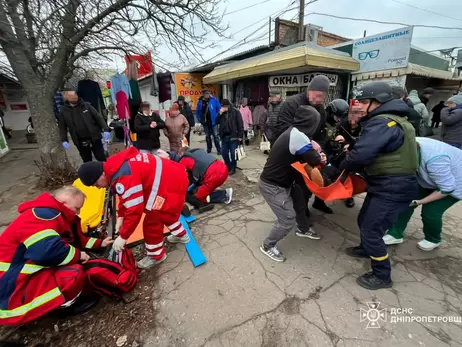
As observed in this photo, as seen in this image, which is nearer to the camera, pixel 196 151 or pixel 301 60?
pixel 196 151

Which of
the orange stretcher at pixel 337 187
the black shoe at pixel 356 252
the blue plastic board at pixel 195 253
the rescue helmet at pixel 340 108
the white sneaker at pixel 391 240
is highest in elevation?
the rescue helmet at pixel 340 108

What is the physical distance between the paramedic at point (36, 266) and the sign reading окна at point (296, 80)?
759cm

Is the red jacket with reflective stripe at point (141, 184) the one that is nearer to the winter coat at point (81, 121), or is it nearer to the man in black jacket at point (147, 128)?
the man in black jacket at point (147, 128)

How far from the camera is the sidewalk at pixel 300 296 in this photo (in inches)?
66.5

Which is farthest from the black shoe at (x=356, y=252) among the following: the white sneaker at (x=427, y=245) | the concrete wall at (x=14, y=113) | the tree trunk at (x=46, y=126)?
the concrete wall at (x=14, y=113)

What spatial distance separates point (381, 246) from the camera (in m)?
1.98

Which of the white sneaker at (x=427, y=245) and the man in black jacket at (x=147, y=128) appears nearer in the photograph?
the white sneaker at (x=427, y=245)

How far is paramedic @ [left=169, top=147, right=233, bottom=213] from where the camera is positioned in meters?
3.73

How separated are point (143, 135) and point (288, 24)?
8.84 m

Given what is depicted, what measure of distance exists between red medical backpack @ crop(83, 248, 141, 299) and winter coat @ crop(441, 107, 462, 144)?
5150 mm

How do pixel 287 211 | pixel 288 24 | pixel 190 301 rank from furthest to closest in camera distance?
1. pixel 288 24
2. pixel 287 211
3. pixel 190 301

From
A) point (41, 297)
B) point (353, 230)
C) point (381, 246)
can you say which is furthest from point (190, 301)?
point (353, 230)

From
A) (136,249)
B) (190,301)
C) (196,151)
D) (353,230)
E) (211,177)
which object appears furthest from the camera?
(196,151)

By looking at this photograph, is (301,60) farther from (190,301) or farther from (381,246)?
(190,301)
